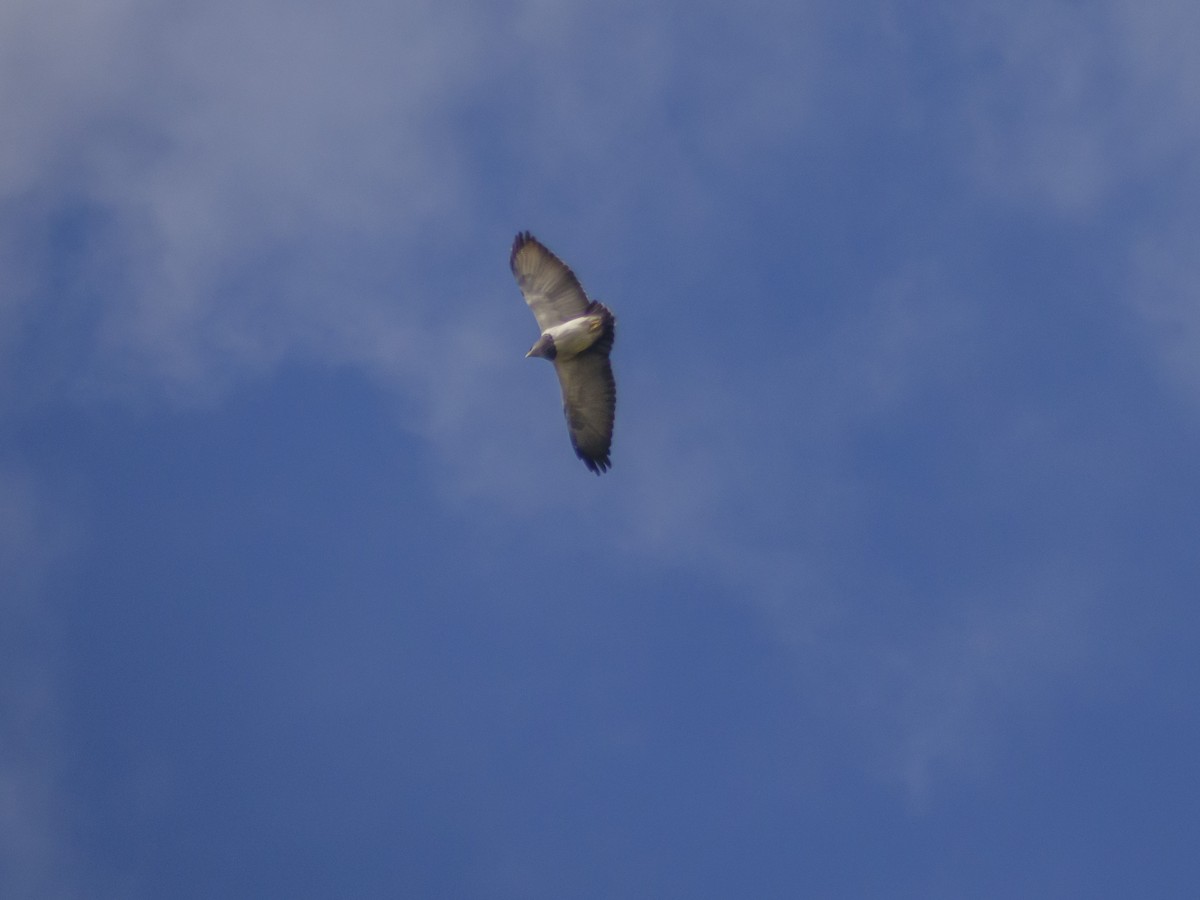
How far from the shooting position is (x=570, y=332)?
3538cm

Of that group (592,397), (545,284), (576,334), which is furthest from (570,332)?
(592,397)

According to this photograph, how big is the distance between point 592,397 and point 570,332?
6.50 feet

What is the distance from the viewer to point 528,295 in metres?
36.5

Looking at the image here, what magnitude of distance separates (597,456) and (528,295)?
3.85m

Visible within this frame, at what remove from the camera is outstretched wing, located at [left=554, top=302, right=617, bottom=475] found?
Result: 117 feet

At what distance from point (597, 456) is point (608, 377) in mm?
2112

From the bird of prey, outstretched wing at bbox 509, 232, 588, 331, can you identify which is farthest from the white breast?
outstretched wing at bbox 509, 232, 588, 331

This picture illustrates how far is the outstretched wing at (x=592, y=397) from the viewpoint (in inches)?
1410

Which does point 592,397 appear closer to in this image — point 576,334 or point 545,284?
point 576,334

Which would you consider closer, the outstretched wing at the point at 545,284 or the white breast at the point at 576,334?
the white breast at the point at 576,334

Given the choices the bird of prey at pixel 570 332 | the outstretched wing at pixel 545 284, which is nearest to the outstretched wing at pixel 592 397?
the bird of prey at pixel 570 332

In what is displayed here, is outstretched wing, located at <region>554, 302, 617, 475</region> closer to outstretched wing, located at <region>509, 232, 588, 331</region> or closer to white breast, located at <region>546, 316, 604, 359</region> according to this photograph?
white breast, located at <region>546, 316, 604, 359</region>

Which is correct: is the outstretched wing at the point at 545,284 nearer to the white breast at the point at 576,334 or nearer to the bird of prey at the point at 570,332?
the bird of prey at the point at 570,332

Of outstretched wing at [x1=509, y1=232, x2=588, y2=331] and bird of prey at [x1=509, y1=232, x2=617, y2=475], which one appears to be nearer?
bird of prey at [x1=509, y1=232, x2=617, y2=475]
